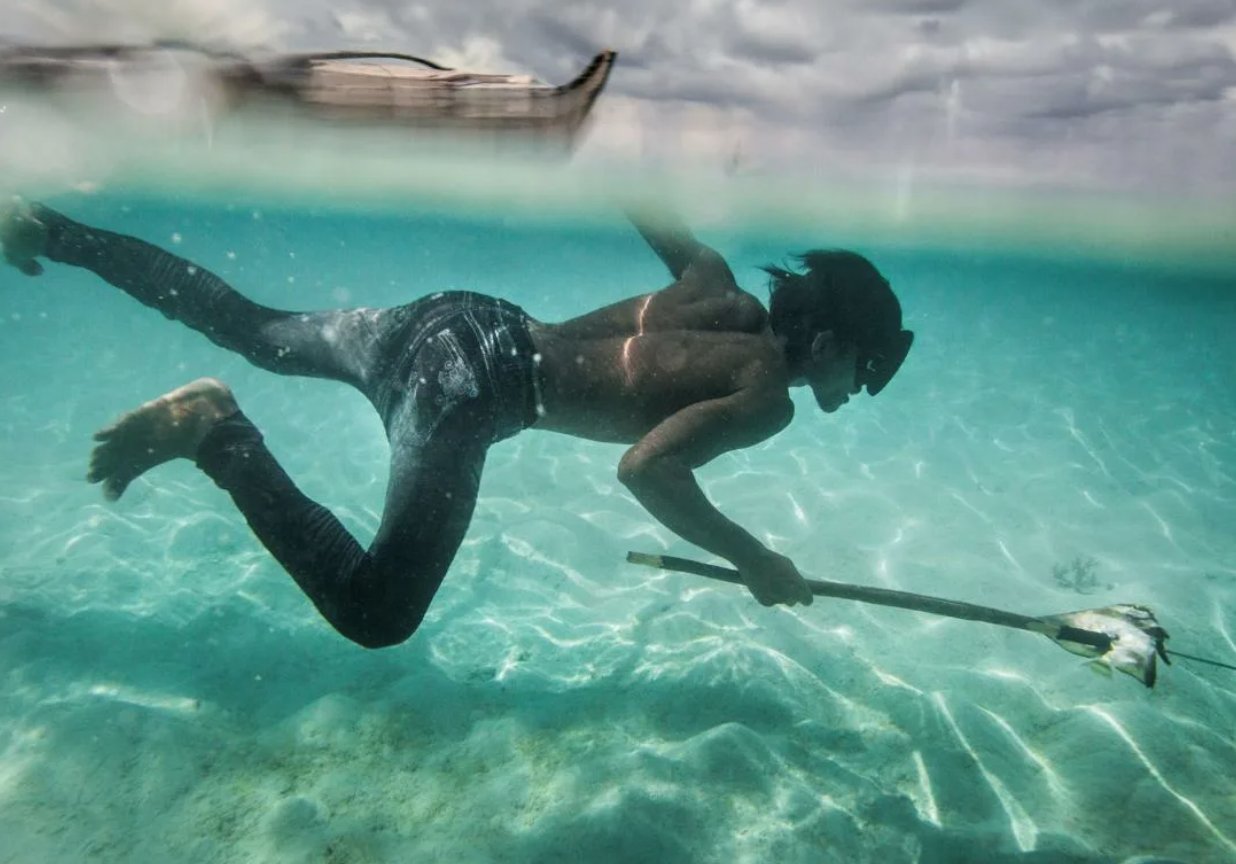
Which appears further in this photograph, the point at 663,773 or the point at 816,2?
the point at 816,2

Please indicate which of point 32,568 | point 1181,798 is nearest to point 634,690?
point 1181,798

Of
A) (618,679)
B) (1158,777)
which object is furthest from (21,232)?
(1158,777)

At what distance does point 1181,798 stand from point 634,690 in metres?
3.51

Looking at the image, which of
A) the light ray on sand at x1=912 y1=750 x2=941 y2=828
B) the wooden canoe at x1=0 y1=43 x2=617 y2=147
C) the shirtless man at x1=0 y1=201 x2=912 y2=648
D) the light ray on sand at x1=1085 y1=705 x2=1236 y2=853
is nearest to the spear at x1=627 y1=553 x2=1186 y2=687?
the shirtless man at x1=0 y1=201 x2=912 y2=648

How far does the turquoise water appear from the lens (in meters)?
3.56

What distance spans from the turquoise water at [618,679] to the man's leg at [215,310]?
2.55 m

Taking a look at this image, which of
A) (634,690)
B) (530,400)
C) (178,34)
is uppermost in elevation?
(178,34)

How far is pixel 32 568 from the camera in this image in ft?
21.1

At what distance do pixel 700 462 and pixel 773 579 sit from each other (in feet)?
2.78

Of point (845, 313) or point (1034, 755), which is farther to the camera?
point (1034, 755)

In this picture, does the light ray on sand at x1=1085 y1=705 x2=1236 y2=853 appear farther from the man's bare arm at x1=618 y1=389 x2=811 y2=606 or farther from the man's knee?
the man's knee

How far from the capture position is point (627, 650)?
17.3 ft

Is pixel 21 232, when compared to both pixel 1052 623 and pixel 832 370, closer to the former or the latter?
pixel 832 370

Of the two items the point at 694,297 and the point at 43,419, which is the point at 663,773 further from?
the point at 43,419
